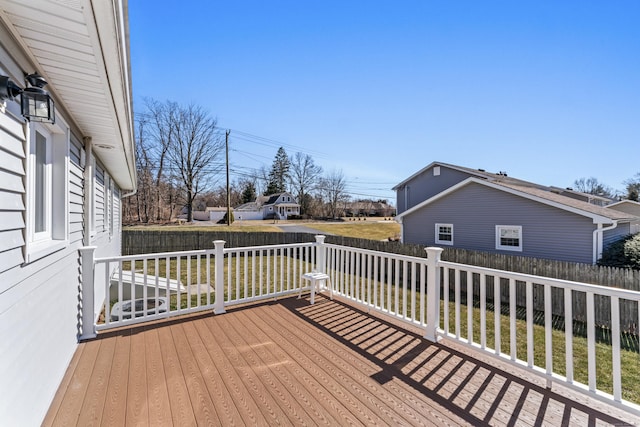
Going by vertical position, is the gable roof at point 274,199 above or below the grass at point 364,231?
above

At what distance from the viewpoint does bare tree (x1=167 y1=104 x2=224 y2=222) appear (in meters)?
24.7

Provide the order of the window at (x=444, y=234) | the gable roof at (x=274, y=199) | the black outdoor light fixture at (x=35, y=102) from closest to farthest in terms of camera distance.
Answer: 1. the black outdoor light fixture at (x=35, y=102)
2. the window at (x=444, y=234)
3. the gable roof at (x=274, y=199)

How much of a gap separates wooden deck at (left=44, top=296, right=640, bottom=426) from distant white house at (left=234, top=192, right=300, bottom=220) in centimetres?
3793

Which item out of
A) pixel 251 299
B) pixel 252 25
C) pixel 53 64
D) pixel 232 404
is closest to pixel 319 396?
pixel 232 404

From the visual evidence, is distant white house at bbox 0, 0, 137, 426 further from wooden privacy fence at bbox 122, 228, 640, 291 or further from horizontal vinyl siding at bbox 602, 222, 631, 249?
horizontal vinyl siding at bbox 602, 222, 631, 249

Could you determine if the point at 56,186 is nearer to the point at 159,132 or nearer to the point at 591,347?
the point at 591,347

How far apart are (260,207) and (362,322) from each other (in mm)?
40428

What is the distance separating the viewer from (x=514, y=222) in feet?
33.1

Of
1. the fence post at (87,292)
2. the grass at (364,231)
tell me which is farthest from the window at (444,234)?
the fence post at (87,292)

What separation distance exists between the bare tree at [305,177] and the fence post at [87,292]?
127 feet

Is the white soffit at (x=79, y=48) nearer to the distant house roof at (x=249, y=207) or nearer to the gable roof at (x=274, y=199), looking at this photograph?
the gable roof at (x=274, y=199)

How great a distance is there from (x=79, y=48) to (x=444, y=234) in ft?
41.9

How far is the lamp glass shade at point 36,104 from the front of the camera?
5.33 ft

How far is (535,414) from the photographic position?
2023mm
